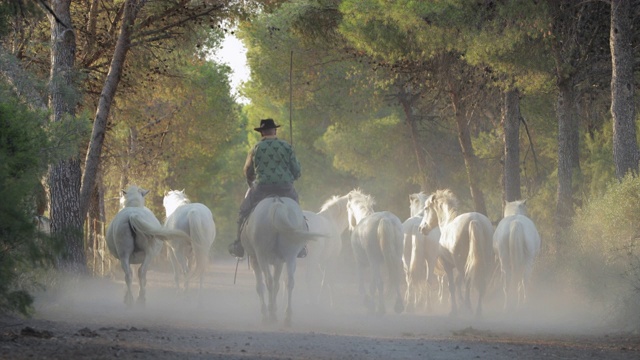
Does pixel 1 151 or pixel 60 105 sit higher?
pixel 60 105

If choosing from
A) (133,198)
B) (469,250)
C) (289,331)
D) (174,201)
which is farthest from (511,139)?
(289,331)

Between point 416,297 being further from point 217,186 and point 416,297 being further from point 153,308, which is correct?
point 217,186

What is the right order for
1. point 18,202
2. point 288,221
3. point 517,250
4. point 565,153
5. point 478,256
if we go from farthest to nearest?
point 565,153
point 517,250
point 478,256
point 288,221
point 18,202

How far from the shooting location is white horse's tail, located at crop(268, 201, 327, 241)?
13.9 meters

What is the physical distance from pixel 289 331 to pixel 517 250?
6328mm

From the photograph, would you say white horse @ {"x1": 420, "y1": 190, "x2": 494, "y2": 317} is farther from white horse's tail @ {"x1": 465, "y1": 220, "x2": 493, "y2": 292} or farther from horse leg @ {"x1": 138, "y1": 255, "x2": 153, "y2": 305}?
horse leg @ {"x1": 138, "y1": 255, "x2": 153, "y2": 305}

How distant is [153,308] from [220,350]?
699 centimetres

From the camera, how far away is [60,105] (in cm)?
1891

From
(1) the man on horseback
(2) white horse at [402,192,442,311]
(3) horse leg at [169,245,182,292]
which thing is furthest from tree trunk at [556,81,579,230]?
(1) the man on horseback

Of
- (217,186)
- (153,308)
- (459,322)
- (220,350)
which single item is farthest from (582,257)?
(217,186)

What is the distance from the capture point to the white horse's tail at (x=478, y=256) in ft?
56.4

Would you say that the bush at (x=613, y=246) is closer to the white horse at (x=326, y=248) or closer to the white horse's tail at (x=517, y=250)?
the white horse's tail at (x=517, y=250)

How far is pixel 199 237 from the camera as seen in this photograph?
59.2 feet

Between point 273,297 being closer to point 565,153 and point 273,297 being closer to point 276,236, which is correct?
point 276,236
